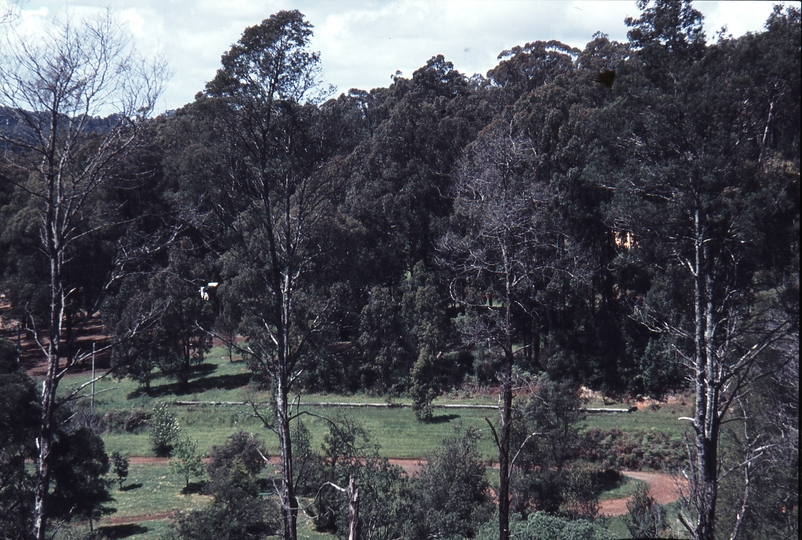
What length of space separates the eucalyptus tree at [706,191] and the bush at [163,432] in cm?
1822

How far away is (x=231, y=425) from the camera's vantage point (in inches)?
978

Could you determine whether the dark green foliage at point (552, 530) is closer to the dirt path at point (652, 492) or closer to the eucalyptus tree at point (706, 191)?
the eucalyptus tree at point (706, 191)

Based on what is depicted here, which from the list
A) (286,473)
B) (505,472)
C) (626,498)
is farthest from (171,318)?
(505,472)

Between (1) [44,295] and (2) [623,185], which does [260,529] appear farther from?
(1) [44,295]

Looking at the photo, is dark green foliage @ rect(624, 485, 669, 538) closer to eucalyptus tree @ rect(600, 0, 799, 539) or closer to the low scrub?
eucalyptus tree @ rect(600, 0, 799, 539)

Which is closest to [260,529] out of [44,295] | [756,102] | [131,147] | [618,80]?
[131,147]

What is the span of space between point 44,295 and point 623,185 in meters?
25.2

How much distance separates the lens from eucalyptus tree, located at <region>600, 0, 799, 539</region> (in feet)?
29.5

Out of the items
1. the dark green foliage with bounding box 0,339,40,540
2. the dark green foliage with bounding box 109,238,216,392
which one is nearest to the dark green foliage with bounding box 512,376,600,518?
the dark green foliage with bounding box 0,339,40,540

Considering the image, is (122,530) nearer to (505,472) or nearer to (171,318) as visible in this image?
(505,472)

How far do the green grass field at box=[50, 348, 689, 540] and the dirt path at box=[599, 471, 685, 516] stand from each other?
0.45m

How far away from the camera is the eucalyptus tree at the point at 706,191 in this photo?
29.5ft

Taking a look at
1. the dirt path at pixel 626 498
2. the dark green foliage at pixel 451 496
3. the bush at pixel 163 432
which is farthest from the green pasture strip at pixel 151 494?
the dark green foliage at pixel 451 496

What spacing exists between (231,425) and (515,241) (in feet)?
44.4
